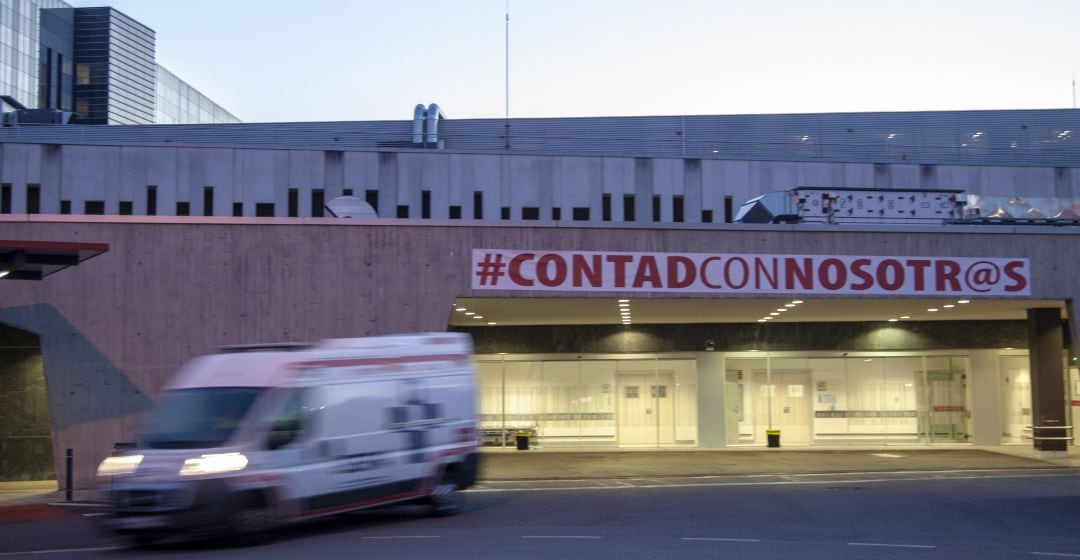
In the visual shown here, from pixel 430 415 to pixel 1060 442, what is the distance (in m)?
20.6

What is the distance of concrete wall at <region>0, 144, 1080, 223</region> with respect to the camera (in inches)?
1465

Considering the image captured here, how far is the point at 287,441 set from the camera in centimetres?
1409

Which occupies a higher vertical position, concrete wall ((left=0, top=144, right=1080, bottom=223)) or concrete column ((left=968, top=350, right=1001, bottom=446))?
concrete wall ((left=0, top=144, right=1080, bottom=223))

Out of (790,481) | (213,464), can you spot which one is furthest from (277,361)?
(790,481)

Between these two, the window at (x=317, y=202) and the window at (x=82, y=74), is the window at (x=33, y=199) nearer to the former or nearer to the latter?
the window at (x=317, y=202)

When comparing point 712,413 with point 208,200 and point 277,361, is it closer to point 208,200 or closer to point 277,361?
point 208,200

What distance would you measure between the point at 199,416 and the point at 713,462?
17.6 metres

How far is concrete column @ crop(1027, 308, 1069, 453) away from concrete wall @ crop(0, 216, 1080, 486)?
11167 mm

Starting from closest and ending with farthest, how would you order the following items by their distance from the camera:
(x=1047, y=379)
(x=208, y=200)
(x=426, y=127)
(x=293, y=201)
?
1. (x=1047, y=379)
2. (x=208, y=200)
3. (x=293, y=201)
4. (x=426, y=127)

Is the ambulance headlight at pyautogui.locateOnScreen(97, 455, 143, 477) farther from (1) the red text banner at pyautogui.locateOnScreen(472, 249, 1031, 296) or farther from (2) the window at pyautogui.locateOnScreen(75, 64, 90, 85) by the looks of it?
(2) the window at pyautogui.locateOnScreen(75, 64, 90, 85)

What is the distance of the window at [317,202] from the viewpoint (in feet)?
125

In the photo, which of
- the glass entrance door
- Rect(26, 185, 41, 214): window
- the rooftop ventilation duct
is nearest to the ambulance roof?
the glass entrance door

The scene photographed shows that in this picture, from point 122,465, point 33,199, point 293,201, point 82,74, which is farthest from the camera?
point 82,74

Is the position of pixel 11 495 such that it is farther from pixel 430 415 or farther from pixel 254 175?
pixel 254 175
